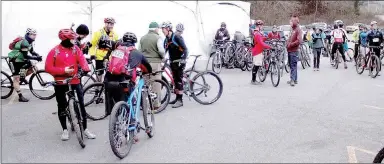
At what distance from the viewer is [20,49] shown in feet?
27.9

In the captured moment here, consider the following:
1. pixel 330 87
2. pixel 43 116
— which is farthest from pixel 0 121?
pixel 330 87

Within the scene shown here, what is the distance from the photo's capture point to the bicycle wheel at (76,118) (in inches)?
215

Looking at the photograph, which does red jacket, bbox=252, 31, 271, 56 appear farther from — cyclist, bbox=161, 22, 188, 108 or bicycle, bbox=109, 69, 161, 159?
bicycle, bbox=109, 69, 161, 159

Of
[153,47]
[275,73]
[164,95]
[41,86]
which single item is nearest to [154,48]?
[153,47]

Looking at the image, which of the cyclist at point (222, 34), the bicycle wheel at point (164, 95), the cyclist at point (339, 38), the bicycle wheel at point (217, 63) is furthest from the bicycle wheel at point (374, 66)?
the bicycle wheel at point (164, 95)

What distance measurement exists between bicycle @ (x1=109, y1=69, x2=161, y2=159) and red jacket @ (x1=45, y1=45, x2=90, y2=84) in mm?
750

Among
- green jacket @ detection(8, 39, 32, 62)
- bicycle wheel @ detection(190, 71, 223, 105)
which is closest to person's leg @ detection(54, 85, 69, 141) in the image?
bicycle wheel @ detection(190, 71, 223, 105)

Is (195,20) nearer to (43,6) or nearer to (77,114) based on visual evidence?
(43,6)

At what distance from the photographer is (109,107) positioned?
5.99m

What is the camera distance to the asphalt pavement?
5301mm

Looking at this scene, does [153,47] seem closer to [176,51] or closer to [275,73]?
[176,51]

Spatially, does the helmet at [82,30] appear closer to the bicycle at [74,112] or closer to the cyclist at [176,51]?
the cyclist at [176,51]

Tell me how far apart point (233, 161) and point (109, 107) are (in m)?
2.07

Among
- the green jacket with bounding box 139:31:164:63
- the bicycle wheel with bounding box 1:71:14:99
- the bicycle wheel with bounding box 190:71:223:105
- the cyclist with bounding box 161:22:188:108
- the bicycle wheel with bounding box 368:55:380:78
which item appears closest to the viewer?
the green jacket with bounding box 139:31:164:63
